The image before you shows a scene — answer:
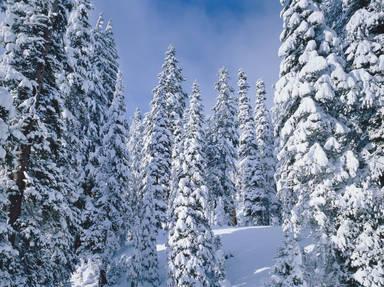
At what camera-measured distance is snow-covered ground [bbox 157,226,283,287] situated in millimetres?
26562

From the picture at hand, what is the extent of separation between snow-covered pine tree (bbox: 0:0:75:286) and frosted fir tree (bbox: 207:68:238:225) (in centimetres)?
2638

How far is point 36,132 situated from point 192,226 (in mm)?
11878

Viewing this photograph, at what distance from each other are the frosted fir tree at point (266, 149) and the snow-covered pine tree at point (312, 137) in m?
27.4

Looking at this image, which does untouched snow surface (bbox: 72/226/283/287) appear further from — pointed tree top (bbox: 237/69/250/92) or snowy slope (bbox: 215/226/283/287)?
pointed tree top (bbox: 237/69/250/92)

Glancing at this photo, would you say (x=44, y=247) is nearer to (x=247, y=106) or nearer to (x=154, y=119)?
(x=154, y=119)

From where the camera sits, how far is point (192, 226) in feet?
74.7

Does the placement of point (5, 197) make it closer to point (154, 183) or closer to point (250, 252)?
point (154, 183)

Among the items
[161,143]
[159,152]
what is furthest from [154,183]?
[161,143]

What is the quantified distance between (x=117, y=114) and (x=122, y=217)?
773cm

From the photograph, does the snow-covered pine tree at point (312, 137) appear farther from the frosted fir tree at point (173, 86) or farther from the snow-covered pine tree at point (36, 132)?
the frosted fir tree at point (173, 86)

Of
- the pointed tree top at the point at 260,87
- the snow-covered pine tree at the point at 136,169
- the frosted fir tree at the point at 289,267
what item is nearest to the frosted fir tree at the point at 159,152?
the snow-covered pine tree at the point at 136,169

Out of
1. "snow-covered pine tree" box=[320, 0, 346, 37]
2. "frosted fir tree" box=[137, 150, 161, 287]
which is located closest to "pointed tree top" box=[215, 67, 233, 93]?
"frosted fir tree" box=[137, 150, 161, 287]

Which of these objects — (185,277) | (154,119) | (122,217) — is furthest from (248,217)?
(185,277)

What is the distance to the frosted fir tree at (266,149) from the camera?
4481 cm
